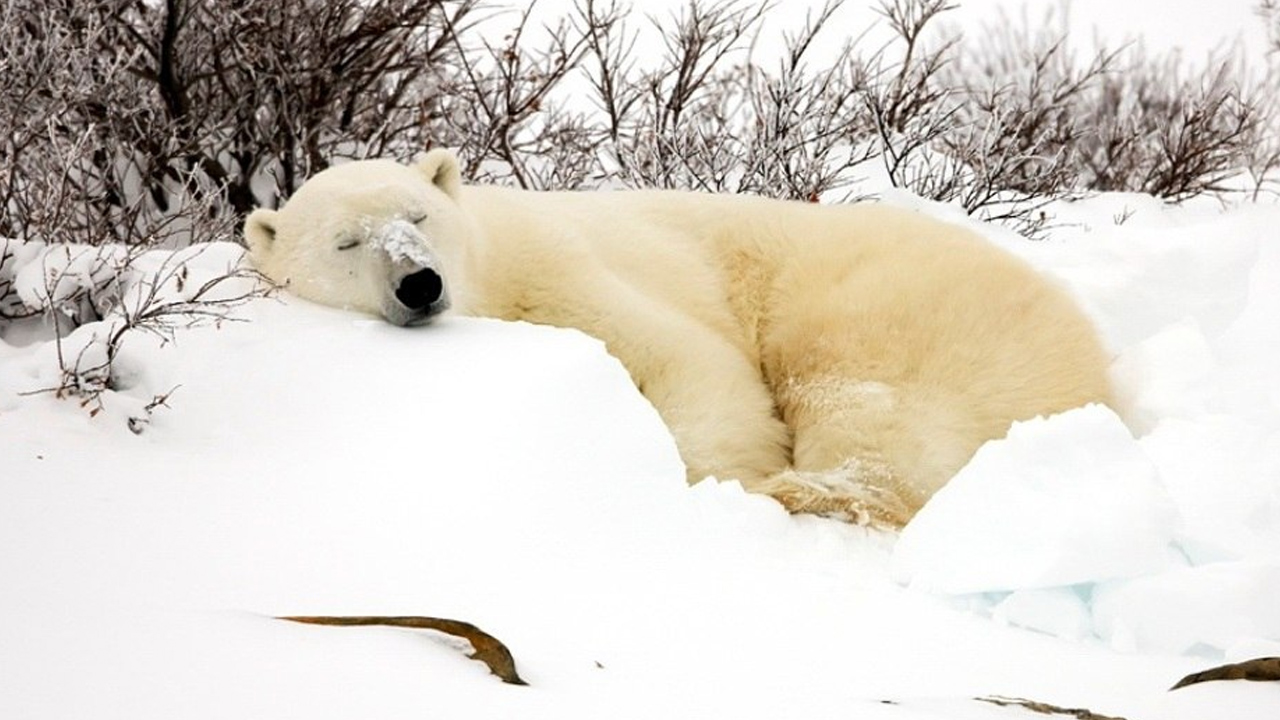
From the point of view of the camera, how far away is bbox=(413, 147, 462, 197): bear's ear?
343 cm

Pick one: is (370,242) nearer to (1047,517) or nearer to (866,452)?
(866,452)

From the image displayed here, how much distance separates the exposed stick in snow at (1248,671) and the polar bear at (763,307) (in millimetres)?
1081

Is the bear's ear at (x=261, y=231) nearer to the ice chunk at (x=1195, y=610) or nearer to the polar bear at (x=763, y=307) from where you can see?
the polar bear at (x=763, y=307)

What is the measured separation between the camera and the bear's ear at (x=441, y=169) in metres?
3.43

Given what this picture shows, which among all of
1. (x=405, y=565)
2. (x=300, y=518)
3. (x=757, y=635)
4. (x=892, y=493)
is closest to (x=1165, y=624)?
(x=757, y=635)

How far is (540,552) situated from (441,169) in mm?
1593

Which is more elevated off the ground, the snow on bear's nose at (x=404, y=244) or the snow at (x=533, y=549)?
the snow on bear's nose at (x=404, y=244)

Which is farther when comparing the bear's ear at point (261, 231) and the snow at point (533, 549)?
the bear's ear at point (261, 231)

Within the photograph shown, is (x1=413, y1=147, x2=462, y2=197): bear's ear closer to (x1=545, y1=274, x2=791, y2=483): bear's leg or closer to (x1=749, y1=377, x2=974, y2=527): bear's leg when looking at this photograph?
(x1=545, y1=274, x2=791, y2=483): bear's leg

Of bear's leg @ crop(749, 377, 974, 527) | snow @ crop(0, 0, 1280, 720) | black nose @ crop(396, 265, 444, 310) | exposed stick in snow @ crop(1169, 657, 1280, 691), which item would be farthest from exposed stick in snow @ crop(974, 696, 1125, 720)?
black nose @ crop(396, 265, 444, 310)

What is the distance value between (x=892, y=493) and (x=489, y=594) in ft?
4.58

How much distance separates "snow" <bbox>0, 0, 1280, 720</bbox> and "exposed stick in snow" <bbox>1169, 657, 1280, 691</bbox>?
0.03 m

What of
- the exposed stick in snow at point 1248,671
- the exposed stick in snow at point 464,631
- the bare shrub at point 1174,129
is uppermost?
the bare shrub at point 1174,129

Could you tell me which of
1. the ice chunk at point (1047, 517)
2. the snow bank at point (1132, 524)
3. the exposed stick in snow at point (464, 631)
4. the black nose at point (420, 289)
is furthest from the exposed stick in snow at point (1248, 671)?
the black nose at point (420, 289)
